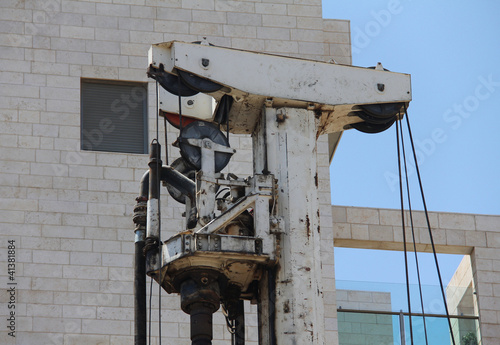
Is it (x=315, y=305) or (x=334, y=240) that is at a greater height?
(x=334, y=240)

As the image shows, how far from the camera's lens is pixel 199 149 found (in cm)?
1263

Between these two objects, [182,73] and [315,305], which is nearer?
[315,305]

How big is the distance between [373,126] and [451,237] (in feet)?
36.3

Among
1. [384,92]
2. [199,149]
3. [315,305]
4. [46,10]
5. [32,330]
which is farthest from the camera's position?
[46,10]

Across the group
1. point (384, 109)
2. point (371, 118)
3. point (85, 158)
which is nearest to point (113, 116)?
point (85, 158)

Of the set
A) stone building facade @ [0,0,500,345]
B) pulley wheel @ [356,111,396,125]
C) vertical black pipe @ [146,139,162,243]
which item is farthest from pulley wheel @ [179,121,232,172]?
stone building facade @ [0,0,500,345]

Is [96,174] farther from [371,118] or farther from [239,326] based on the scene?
[239,326]

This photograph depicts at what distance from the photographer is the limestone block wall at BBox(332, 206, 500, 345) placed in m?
23.8

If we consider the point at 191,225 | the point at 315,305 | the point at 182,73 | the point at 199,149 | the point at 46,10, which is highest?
the point at 46,10

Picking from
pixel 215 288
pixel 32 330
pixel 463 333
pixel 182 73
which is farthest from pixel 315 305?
pixel 463 333

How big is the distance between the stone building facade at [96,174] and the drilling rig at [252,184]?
765cm

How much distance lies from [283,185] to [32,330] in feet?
30.0

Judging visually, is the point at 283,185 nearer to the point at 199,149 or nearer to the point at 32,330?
the point at 199,149

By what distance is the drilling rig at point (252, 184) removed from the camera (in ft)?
39.1
